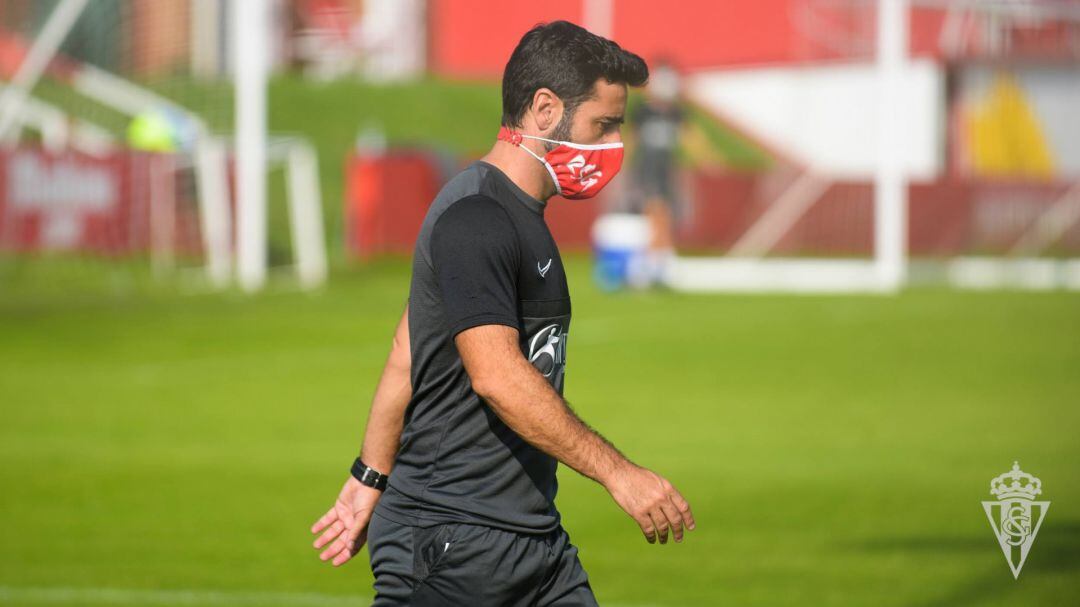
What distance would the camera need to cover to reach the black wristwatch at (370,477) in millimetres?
4723

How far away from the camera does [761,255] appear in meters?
29.0

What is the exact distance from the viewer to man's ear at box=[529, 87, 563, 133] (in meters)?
4.34

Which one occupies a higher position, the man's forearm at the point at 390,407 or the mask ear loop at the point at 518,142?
the mask ear loop at the point at 518,142

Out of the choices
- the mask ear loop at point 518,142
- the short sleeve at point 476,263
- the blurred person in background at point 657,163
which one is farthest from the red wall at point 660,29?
the short sleeve at point 476,263

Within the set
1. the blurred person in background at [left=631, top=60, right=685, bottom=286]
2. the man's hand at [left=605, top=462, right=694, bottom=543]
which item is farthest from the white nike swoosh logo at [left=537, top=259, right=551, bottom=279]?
the blurred person in background at [left=631, top=60, right=685, bottom=286]

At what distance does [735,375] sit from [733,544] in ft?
21.4

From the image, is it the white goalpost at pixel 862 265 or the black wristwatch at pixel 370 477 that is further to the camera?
the white goalpost at pixel 862 265

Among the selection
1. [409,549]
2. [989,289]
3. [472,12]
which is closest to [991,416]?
[409,549]

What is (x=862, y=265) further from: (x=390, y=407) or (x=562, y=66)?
(x=562, y=66)

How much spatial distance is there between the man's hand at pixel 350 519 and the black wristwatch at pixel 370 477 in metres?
0.01

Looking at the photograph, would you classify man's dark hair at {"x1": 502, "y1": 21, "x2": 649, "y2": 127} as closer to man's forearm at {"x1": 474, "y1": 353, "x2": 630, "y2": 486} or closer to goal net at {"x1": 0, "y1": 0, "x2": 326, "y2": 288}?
man's forearm at {"x1": 474, "y1": 353, "x2": 630, "y2": 486}

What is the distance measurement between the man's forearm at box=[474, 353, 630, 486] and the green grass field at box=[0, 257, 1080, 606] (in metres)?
3.21

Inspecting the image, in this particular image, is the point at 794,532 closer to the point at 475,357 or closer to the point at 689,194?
the point at 475,357

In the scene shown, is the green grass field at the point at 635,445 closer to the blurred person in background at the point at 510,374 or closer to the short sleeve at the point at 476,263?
the blurred person in background at the point at 510,374
